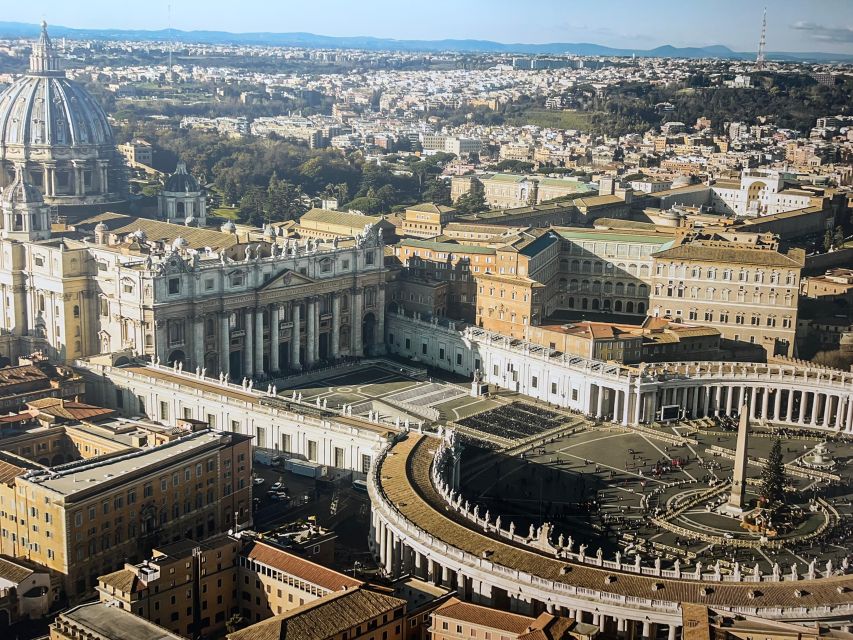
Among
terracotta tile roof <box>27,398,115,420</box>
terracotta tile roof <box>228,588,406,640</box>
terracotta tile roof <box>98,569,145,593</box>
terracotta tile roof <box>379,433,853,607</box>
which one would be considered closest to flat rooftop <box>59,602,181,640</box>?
terracotta tile roof <box>98,569,145,593</box>

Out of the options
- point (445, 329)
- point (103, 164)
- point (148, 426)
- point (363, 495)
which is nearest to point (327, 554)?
point (363, 495)

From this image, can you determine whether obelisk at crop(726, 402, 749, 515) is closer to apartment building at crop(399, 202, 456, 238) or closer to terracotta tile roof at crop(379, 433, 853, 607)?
terracotta tile roof at crop(379, 433, 853, 607)

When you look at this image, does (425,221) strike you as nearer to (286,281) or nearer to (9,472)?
(286,281)

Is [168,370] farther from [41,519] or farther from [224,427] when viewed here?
[41,519]

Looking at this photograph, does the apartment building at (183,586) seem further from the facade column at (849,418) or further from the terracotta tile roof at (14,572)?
the facade column at (849,418)

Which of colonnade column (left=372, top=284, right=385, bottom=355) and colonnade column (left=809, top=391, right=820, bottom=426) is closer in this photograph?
colonnade column (left=809, top=391, right=820, bottom=426)

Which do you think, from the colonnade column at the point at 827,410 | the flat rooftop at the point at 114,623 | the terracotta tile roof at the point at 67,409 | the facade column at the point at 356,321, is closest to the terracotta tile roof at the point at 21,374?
the terracotta tile roof at the point at 67,409
